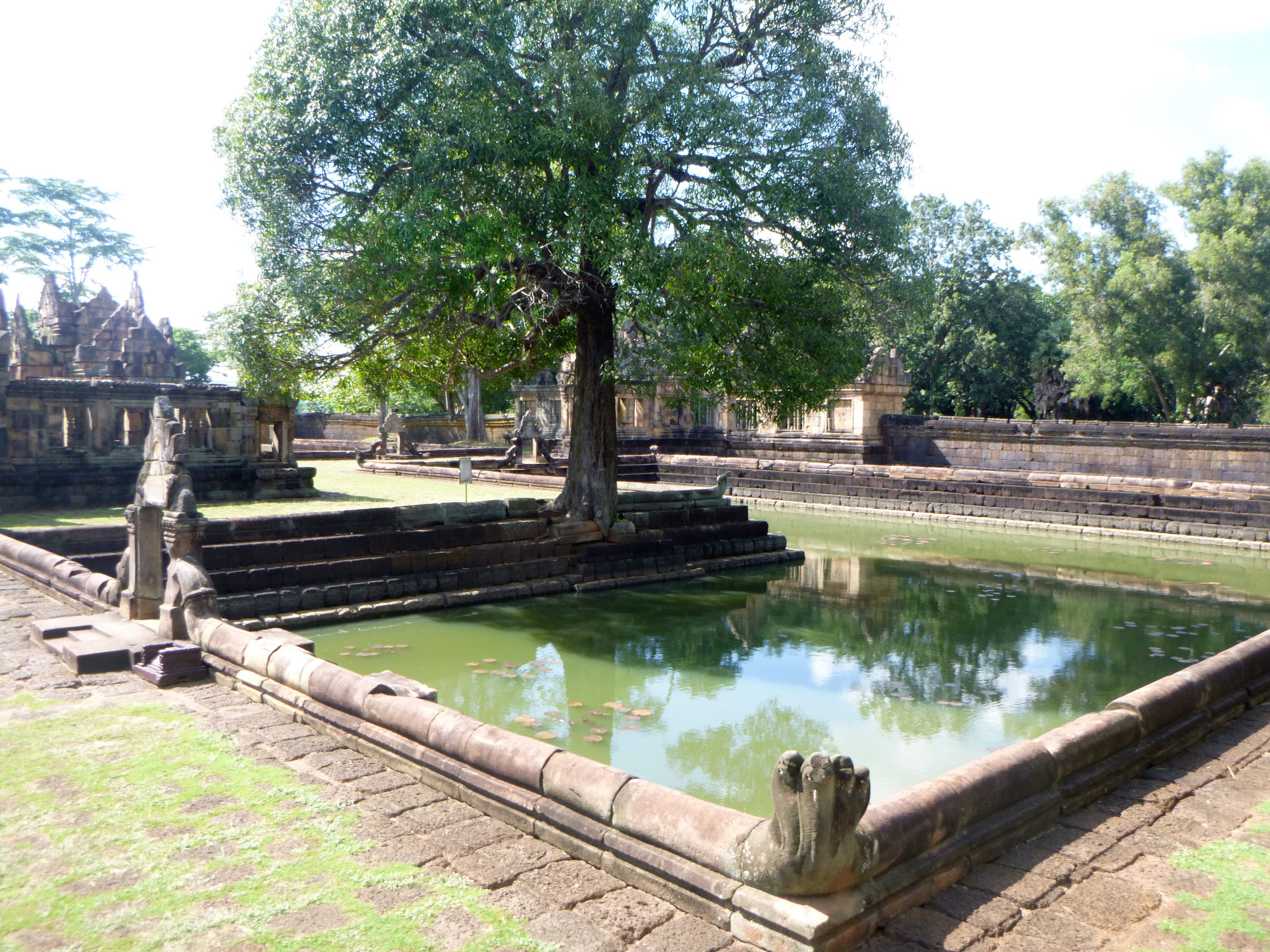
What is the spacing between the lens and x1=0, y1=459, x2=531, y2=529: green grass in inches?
494

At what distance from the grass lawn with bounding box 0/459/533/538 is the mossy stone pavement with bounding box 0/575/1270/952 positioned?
6.33 metres

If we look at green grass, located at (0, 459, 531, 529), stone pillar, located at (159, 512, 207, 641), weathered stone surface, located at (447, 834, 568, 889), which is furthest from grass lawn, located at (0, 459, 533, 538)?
weathered stone surface, located at (447, 834, 568, 889)

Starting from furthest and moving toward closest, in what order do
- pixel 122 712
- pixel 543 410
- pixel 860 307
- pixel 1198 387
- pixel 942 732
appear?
pixel 543 410, pixel 1198 387, pixel 860 307, pixel 942 732, pixel 122 712

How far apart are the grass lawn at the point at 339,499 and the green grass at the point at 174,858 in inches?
240

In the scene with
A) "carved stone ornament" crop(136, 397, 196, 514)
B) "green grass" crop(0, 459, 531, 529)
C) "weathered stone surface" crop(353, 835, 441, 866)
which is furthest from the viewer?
"green grass" crop(0, 459, 531, 529)

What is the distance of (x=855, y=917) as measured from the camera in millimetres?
3227

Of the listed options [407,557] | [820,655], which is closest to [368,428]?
[407,557]

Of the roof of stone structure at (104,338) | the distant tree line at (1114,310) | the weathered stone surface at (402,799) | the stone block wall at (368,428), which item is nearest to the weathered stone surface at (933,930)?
the weathered stone surface at (402,799)

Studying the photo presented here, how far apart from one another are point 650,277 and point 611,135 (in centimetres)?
182

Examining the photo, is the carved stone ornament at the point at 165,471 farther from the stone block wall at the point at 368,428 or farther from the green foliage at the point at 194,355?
the green foliage at the point at 194,355

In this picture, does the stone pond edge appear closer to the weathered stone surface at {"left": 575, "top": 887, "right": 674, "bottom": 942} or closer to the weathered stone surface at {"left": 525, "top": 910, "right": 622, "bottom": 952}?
the weathered stone surface at {"left": 575, "top": 887, "right": 674, "bottom": 942}

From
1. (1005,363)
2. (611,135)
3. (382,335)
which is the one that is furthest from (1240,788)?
(1005,363)

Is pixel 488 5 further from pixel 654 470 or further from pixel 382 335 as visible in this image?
pixel 654 470

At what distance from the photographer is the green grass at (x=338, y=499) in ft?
41.2
